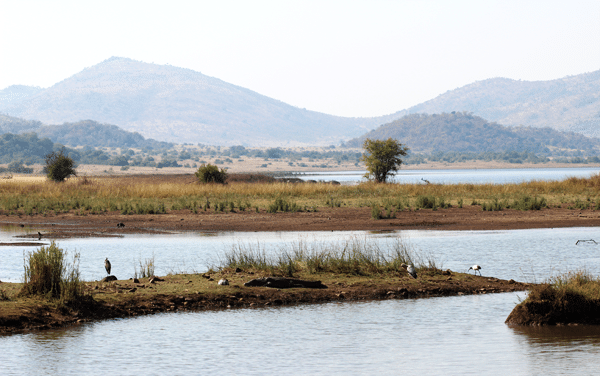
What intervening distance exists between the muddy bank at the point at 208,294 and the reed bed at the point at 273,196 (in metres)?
20.7

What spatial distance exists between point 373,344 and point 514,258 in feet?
32.9

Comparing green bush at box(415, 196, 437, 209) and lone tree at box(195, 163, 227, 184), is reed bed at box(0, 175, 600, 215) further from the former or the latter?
lone tree at box(195, 163, 227, 184)

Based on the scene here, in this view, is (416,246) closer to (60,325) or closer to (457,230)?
(457,230)

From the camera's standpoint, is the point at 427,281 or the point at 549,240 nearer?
the point at 427,281

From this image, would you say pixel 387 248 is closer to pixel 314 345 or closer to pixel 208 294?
pixel 208 294

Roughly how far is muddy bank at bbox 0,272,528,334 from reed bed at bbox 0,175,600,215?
2069cm

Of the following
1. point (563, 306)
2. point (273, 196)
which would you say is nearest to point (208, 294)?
point (563, 306)

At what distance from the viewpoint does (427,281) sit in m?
15.8

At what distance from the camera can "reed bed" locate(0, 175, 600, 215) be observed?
37.6 m

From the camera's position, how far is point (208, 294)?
563 inches

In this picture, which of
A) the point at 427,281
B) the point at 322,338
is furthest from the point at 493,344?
the point at 427,281

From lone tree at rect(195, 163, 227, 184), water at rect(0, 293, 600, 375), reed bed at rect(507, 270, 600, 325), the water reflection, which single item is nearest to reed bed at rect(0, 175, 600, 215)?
lone tree at rect(195, 163, 227, 184)

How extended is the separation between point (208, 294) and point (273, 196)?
1111 inches

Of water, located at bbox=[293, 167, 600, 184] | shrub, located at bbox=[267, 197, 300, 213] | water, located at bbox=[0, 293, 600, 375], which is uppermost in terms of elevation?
water, located at bbox=[293, 167, 600, 184]
